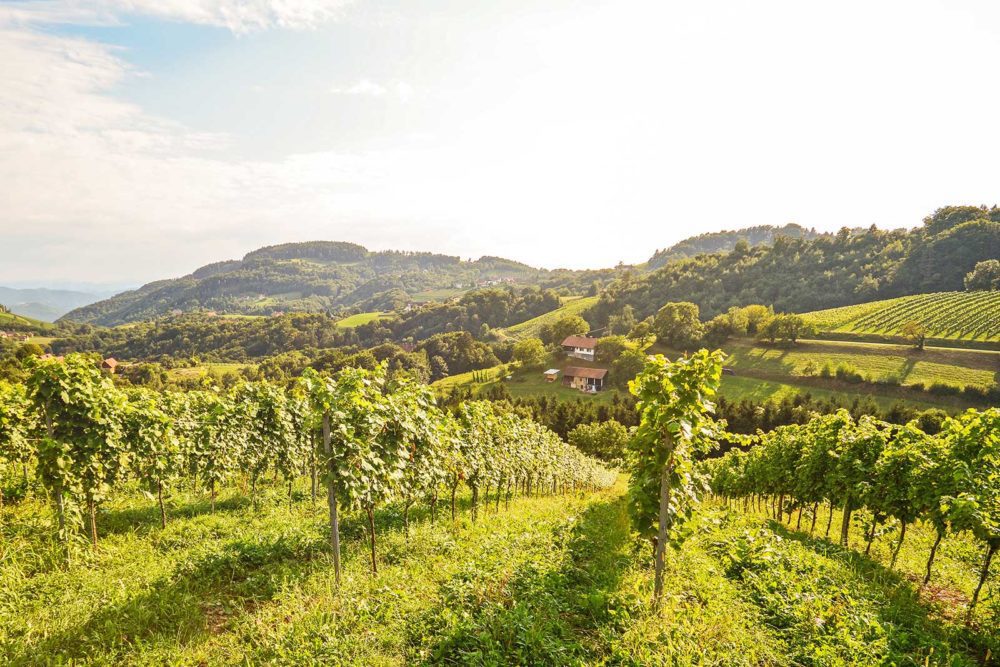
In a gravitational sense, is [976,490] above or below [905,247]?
below

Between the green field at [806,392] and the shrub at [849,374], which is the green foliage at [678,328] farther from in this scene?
the shrub at [849,374]

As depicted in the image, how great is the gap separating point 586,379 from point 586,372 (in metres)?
1.76

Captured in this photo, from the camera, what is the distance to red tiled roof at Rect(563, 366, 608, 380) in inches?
3287

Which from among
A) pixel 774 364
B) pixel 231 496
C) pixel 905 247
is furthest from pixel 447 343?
pixel 905 247

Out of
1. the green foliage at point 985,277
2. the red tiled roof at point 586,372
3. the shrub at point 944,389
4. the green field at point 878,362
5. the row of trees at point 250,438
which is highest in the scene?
the green foliage at point 985,277

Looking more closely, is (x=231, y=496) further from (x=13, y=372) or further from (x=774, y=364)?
(x=774, y=364)

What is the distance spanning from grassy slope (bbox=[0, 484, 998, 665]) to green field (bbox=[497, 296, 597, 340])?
444 feet

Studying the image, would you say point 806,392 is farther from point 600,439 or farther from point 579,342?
point 579,342

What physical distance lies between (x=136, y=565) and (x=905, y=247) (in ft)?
571

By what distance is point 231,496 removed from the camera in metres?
16.6

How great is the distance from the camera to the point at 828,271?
125 m

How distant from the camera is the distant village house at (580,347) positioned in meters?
100

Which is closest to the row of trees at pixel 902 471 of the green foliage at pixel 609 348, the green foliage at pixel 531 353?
the green foliage at pixel 609 348

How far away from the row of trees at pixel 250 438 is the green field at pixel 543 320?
427ft
